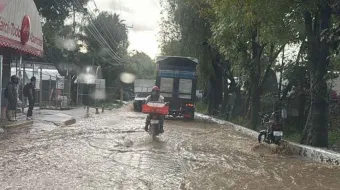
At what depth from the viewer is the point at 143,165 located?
8.86 m

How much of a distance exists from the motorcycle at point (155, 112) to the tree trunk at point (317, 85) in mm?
4447

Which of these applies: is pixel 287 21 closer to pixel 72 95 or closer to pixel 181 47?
pixel 181 47

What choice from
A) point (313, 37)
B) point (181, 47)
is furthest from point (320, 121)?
point (181, 47)

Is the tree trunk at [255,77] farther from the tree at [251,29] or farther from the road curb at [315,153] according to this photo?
the road curb at [315,153]

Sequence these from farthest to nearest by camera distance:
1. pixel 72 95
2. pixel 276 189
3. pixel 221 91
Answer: pixel 72 95, pixel 221 91, pixel 276 189

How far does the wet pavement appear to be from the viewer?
7.22 m

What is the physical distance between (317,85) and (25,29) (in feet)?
35.2

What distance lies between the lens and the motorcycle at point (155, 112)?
13406 millimetres

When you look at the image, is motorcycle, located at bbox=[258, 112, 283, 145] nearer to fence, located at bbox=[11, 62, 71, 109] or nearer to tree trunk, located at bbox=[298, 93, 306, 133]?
tree trunk, located at bbox=[298, 93, 306, 133]

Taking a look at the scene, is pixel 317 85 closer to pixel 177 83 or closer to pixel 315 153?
pixel 315 153

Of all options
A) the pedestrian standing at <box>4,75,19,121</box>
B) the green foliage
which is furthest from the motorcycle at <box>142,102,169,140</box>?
the green foliage

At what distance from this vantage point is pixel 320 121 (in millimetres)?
12188

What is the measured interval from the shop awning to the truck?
320 inches

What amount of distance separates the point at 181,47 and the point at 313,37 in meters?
16.6
